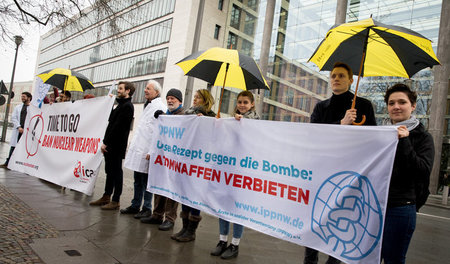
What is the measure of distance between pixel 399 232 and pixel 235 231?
191cm

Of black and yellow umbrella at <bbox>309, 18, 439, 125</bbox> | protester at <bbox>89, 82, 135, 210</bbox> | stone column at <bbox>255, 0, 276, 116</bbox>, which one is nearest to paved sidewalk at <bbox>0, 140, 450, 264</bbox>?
protester at <bbox>89, 82, 135, 210</bbox>

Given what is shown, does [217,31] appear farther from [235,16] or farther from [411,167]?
[411,167]

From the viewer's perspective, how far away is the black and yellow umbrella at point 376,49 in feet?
8.91

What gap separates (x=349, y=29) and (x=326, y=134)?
0.95m

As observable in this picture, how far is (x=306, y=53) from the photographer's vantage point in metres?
24.0

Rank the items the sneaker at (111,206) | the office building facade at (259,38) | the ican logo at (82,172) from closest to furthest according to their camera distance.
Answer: the sneaker at (111,206) < the ican logo at (82,172) < the office building facade at (259,38)

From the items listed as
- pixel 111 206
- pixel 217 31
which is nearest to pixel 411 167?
pixel 111 206

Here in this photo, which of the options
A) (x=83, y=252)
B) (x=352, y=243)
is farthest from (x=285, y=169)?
(x=83, y=252)

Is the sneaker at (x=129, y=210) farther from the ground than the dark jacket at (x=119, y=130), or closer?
closer

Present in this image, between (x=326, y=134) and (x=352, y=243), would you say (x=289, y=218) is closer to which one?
(x=352, y=243)

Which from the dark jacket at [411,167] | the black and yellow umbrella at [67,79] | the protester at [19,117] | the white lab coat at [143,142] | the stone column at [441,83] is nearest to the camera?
the dark jacket at [411,167]

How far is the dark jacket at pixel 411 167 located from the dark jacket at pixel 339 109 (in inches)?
23.3

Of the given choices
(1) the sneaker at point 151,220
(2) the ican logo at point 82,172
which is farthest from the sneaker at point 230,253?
(2) the ican logo at point 82,172

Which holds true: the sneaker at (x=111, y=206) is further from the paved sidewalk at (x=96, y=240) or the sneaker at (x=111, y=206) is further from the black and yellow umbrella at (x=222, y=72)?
the black and yellow umbrella at (x=222, y=72)
